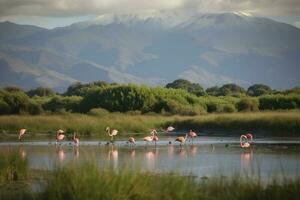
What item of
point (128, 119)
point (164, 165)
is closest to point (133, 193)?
point (164, 165)

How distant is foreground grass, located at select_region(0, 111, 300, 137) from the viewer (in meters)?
42.9

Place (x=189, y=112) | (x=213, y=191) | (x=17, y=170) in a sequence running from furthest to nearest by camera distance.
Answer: (x=189, y=112) < (x=17, y=170) < (x=213, y=191)

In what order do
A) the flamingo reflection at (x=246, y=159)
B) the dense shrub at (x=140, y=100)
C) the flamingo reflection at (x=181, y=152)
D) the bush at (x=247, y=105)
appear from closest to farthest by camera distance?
1. the flamingo reflection at (x=246, y=159)
2. the flamingo reflection at (x=181, y=152)
3. the bush at (x=247, y=105)
4. the dense shrub at (x=140, y=100)

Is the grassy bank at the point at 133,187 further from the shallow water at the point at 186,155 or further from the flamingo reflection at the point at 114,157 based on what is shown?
the shallow water at the point at 186,155

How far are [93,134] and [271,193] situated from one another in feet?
96.6

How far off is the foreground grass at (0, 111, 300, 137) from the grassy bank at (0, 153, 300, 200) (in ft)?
87.2

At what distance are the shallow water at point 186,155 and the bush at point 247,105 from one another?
22952 mm

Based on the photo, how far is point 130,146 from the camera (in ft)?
114

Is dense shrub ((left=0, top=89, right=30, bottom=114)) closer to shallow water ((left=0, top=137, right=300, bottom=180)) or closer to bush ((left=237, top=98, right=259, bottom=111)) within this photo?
bush ((left=237, top=98, right=259, bottom=111))

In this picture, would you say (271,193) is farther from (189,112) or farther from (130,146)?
(189,112)

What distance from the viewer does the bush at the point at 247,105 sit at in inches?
2436

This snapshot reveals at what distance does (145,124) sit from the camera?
4962 cm

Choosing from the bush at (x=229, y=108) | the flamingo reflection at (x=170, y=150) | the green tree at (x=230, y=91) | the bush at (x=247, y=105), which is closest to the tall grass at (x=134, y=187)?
the flamingo reflection at (x=170, y=150)

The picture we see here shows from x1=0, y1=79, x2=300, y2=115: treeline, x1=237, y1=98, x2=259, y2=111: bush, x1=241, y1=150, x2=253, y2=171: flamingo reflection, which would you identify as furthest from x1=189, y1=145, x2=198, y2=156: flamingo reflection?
x1=237, y1=98, x2=259, y2=111: bush
